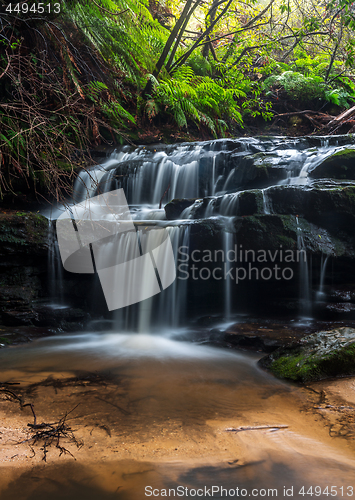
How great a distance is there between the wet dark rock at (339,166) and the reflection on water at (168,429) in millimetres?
4798

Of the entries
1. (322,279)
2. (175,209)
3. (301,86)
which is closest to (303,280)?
(322,279)

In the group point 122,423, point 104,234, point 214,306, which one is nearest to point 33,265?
point 104,234

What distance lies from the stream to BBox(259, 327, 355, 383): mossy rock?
17 centimetres

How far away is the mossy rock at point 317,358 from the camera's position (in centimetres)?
297

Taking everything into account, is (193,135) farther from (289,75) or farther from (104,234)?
(104,234)

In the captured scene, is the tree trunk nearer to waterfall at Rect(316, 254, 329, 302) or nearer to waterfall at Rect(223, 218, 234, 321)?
waterfall at Rect(223, 218, 234, 321)

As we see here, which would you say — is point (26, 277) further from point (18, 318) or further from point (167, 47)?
point (167, 47)

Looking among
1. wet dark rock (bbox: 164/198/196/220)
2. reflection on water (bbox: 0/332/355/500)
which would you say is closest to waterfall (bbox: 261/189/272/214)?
wet dark rock (bbox: 164/198/196/220)

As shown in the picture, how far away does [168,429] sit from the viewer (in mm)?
2059

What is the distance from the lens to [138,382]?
2.87 m

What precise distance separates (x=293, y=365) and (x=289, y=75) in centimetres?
1256

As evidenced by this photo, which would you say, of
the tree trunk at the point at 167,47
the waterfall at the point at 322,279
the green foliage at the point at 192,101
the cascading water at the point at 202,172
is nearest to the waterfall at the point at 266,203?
the cascading water at the point at 202,172

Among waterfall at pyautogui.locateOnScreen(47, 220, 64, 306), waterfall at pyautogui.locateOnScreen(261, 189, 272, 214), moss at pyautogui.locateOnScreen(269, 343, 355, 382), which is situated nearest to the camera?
moss at pyautogui.locateOnScreen(269, 343, 355, 382)

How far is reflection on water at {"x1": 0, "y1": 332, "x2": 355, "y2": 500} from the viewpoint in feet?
4.99
